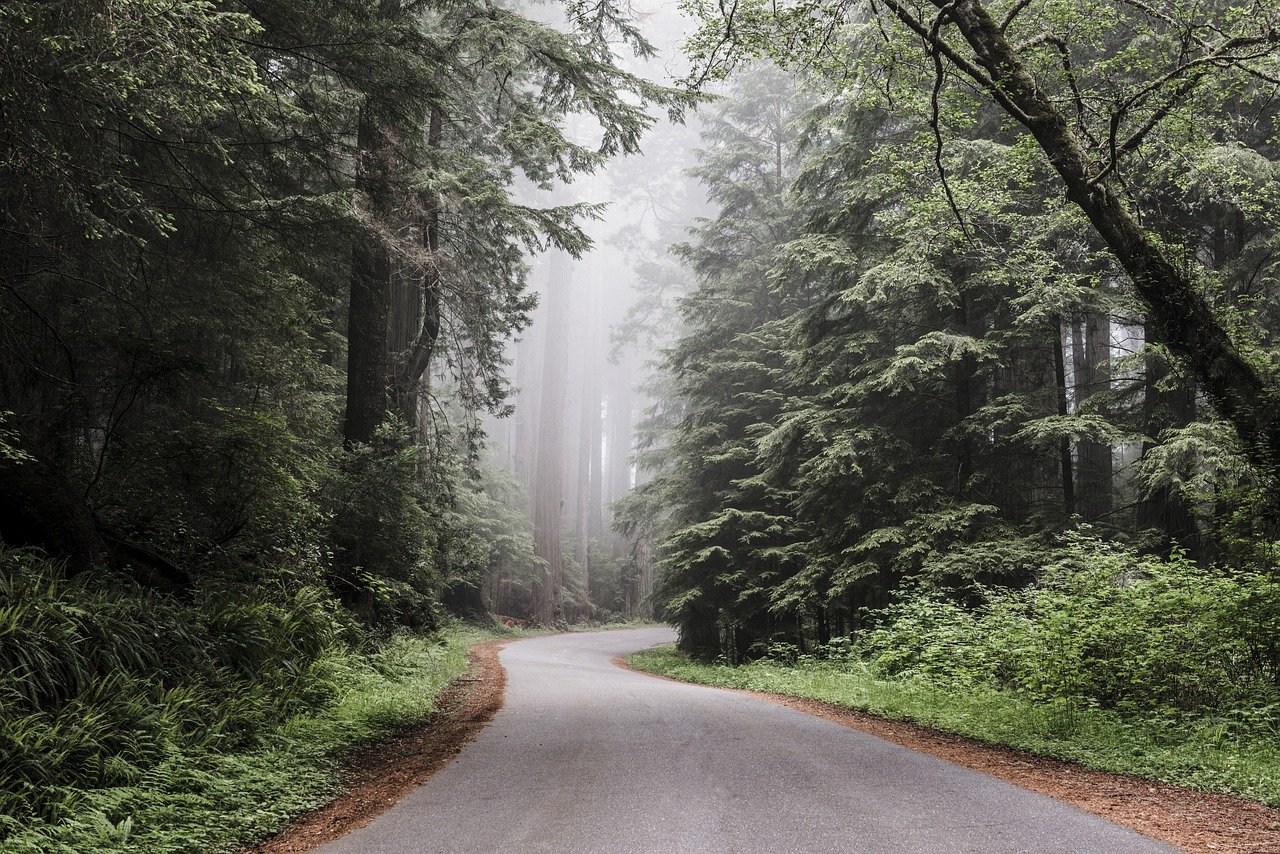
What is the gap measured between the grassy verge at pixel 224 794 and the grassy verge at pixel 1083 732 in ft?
18.9

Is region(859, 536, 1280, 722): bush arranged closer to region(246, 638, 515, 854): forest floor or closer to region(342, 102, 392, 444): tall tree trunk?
region(246, 638, 515, 854): forest floor

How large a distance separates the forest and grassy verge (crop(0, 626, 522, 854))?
0.09 feet

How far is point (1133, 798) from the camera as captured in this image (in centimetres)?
482

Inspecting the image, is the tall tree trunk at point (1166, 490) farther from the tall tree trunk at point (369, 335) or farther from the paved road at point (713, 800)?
the tall tree trunk at point (369, 335)

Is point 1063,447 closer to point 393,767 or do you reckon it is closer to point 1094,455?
point 1094,455

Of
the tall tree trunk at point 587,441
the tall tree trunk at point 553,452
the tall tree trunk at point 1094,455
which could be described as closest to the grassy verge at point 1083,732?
the tall tree trunk at point 1094,455

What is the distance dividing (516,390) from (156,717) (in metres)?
10.7

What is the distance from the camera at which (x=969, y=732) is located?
6.96m

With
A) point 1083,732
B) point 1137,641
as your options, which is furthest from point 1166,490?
point 1083,732

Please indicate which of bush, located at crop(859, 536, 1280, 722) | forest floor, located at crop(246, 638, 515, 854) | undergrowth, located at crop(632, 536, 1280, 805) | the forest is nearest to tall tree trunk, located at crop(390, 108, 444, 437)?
the forest

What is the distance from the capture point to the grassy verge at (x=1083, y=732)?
17.0 feet

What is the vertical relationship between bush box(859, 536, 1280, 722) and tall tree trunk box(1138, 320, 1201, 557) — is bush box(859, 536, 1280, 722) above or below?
below

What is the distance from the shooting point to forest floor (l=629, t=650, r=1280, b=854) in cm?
404

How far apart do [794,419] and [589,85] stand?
22.5ft
